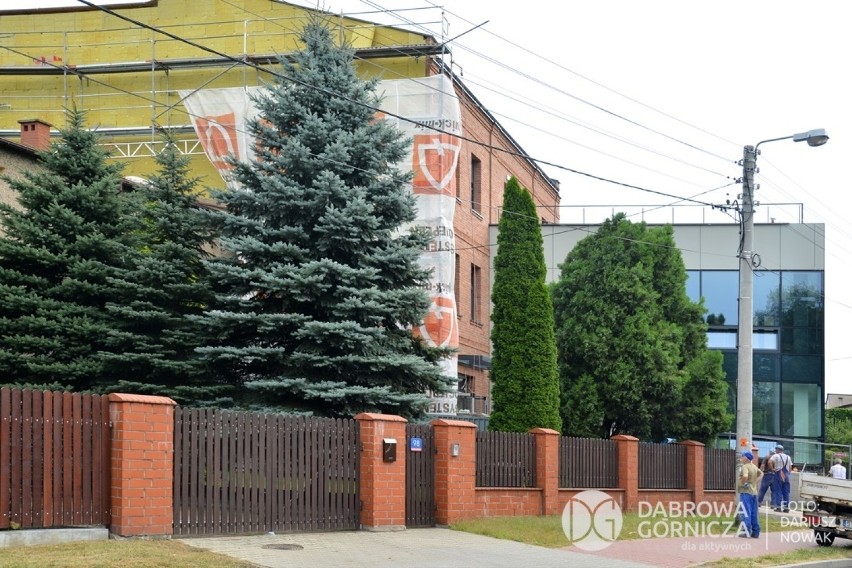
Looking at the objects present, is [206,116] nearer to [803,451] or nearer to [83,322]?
Answer: [83,322]

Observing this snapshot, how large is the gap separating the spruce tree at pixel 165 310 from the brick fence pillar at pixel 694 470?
42.7ft

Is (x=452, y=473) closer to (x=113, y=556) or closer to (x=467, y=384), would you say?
(x=113, y=556)

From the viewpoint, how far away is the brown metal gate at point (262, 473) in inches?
571

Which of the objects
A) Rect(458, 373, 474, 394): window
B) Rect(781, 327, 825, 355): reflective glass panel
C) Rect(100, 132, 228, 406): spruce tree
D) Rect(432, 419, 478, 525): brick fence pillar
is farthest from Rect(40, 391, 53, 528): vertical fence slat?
Rect(781, 327, 825, 355): reflective glass panel

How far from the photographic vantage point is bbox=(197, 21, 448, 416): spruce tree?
19109 mm

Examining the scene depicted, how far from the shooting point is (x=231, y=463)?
15078 mm

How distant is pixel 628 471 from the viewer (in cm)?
2444

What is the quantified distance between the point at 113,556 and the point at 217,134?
21330mm

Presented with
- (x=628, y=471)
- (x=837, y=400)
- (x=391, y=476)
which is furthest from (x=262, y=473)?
(x=837, y=400)

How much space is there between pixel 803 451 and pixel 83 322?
28.0 m

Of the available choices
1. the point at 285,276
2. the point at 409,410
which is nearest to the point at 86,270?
the point at 285,276

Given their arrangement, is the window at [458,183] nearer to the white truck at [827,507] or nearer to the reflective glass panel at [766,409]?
the reflective glass panel at [766,409]

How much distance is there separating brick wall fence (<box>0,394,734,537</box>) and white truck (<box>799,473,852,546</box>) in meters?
4.98

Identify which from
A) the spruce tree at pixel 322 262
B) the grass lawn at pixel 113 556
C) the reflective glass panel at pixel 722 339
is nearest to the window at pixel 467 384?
the reflective glass panel at pixel 722 339
